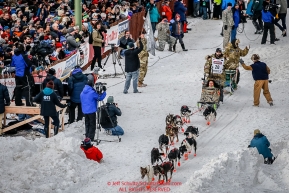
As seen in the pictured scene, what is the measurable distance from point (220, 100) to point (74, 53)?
4.66m

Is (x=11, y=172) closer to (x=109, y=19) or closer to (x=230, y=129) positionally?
(x=230, y=129)

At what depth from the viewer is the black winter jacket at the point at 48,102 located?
1748 cm

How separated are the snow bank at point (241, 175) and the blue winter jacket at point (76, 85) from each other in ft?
15.9

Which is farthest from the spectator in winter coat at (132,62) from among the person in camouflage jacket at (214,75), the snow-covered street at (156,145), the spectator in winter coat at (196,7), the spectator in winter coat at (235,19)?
the spectator in winter coat at (196,7)

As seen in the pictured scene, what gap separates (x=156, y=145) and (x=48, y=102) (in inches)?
102

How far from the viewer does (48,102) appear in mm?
17516

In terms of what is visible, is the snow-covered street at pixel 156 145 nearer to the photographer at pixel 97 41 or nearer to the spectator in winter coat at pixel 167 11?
the photographer at pixel 97 41

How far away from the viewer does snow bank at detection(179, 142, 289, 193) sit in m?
14.5

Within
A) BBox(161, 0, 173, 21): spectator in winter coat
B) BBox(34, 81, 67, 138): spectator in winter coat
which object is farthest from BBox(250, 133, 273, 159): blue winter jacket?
BBox(161, 0, 173, 21): spectator in winter coat

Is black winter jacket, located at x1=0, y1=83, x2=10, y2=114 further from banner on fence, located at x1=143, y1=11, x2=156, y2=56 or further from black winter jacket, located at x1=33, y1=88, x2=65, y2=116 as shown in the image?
banner on fence, located at x1=143, y1=11, x2=156, y2=56

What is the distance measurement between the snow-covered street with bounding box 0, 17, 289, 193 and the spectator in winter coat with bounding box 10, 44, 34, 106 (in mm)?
1477

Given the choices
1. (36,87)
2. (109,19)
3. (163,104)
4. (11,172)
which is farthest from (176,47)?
(11,172)

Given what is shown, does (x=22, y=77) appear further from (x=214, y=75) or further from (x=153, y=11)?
(x=153, y=11)

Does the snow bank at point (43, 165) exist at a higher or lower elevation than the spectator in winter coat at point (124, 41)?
lower
